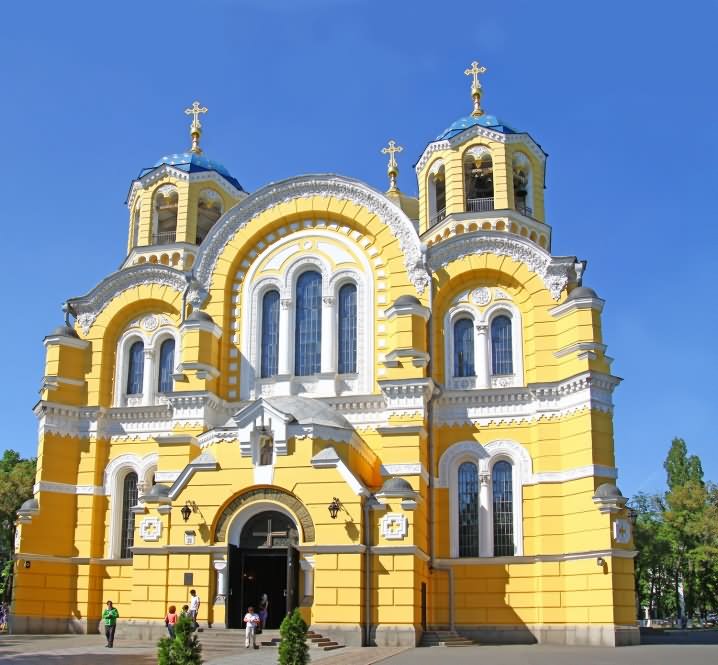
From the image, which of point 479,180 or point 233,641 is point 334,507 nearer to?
point 233,641

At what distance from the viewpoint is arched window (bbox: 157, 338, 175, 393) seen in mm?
33844

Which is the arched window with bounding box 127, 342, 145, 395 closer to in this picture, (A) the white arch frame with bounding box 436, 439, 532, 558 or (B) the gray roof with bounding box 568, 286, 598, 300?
(A) the white arch frame with bounding box 436, 439, 532, 558

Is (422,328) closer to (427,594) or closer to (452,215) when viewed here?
(452,215)

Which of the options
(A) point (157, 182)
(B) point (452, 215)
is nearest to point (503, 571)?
(B) point (452, 215)

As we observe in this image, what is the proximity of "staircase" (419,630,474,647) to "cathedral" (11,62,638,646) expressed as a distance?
109 centimetres

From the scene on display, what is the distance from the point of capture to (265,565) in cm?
2838

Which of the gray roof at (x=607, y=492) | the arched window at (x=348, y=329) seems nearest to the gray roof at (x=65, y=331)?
the arched window at (x=348, y=329)

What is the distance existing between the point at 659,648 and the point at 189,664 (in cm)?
1731

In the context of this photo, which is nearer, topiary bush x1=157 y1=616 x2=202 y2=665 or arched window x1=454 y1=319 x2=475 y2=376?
topiary bush x1=157 y1=616 x2=202 y2=665

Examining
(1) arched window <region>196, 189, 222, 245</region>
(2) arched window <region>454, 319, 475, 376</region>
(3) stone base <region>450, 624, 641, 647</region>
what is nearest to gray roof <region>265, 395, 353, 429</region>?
(2) arched window <region>454, 319, 475, 376</region>

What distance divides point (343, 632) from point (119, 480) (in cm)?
1175

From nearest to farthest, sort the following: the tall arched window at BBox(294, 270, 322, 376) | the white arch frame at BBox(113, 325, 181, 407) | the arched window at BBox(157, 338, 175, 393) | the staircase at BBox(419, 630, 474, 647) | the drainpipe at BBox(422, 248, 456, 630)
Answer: the staircase at BBox(419, 630, 474, 647), the drainpipe at BBox(422, 248, 456, 630), the tall arched window at BBox(294, 270, 322, 376), the white arch frame at BBox(113, 325, 181, 407), the arched window at BBox(157, 338, 175, 393)

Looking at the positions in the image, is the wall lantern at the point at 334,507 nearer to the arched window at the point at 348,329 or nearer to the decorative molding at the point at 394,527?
the decorative molding at the point at 394,527

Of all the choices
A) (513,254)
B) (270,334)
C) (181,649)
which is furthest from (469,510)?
(181,649)
